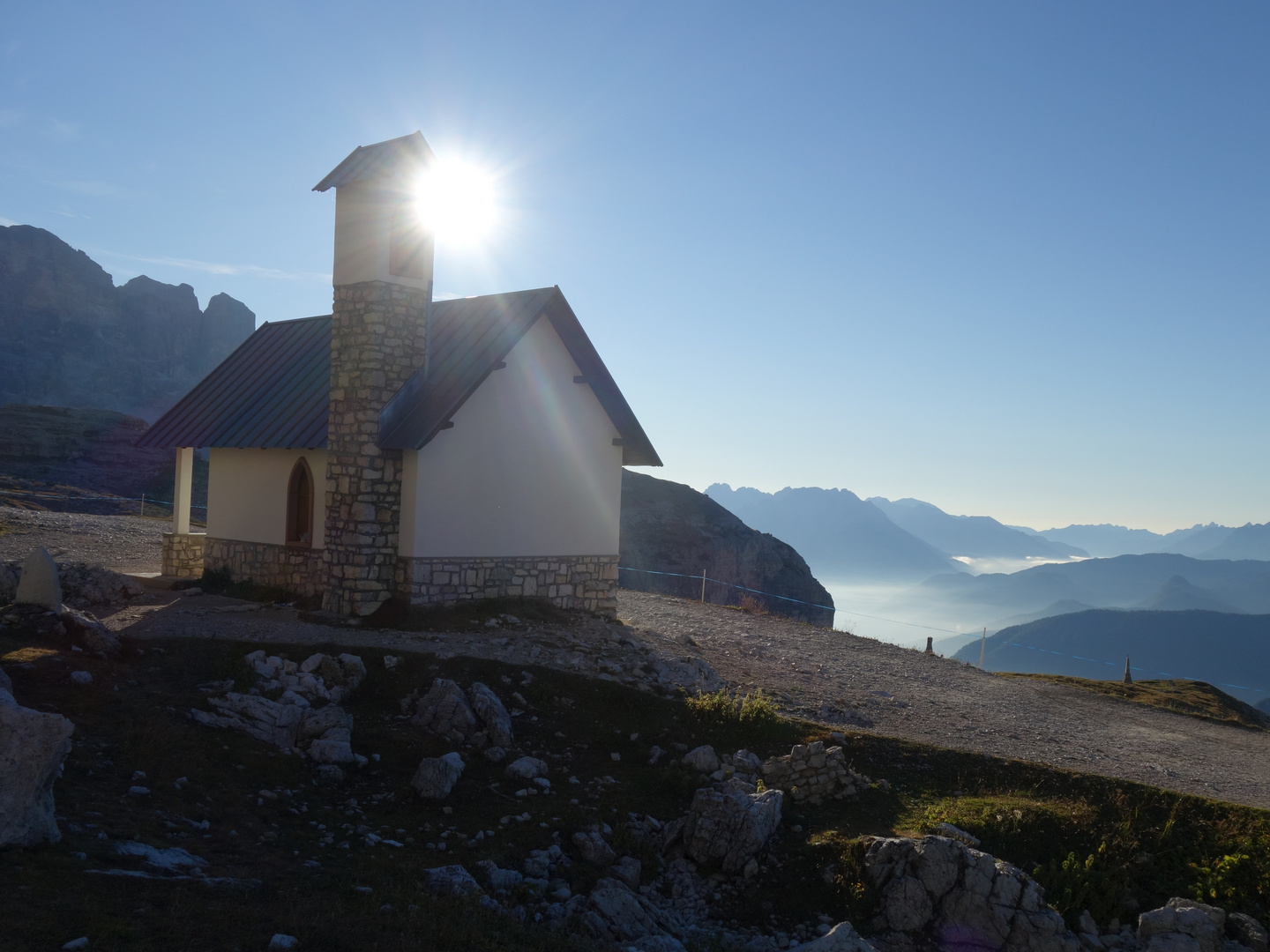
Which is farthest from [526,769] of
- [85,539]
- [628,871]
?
[85,539]

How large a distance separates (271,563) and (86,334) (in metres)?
128

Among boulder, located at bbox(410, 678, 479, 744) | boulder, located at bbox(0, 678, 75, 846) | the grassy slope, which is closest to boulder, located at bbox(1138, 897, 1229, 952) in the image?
the grassy slope

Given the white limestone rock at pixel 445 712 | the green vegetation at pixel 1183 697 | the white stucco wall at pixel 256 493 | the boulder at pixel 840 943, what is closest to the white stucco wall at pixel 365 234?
the white stucco wall at pixel 256 493

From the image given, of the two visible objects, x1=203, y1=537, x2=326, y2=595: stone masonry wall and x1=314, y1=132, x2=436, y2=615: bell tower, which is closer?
x1=314, y1=132, x2=436, y2=615: bell tower

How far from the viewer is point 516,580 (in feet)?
61.0

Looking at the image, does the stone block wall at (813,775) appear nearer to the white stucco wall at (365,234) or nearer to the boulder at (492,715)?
the boulder at (492,715)

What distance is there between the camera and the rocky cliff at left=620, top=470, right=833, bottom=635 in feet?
174

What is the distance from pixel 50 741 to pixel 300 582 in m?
12.5

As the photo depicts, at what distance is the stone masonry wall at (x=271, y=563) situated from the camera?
61.1ft

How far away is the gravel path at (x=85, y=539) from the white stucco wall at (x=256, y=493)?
13.0 ft

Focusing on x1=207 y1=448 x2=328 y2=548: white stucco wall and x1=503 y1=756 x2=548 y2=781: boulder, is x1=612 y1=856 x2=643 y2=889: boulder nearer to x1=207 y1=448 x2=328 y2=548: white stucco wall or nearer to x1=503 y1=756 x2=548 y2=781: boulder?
x1=503 y1=756 x2=548 y2=781: boulder

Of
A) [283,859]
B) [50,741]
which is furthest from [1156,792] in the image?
[50,741]

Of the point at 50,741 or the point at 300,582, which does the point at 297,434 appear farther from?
the point at 50,741

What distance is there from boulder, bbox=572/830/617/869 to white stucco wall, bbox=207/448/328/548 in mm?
10901
